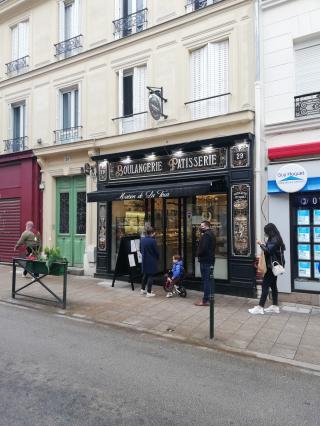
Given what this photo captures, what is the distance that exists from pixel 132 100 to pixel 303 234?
20.3 ft

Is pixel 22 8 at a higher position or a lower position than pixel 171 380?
higher

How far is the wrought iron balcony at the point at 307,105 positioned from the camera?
7949 millimetres

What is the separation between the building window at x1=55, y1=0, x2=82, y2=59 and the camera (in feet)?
39.3

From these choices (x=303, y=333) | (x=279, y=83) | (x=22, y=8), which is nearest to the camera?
(x=303, y=333)

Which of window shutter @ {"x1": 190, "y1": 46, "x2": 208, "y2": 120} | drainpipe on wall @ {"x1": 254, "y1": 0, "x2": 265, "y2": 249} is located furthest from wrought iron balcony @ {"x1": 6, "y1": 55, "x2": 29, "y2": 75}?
drainpipe on wall @ {"x1": 254, "y1": 0, "x2": 265, "y2": 249}

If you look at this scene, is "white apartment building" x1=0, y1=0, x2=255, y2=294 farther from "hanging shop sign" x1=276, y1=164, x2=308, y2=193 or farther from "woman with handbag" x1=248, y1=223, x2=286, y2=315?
"woman with handbag" x1=248, y1=223, x2=286, y2=315

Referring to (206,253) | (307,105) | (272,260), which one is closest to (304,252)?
(272,260)

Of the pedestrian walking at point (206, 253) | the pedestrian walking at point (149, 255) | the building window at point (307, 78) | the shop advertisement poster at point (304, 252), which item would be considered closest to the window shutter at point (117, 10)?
the building window at point (307, 78)

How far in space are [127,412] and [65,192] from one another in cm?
972

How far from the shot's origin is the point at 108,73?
1114 centimetres

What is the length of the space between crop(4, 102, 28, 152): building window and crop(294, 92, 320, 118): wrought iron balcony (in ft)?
31.1

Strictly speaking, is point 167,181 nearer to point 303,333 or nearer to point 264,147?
point 264,147

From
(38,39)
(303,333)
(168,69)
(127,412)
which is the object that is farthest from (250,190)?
(38,39)

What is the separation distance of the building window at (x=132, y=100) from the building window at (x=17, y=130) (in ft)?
14.7
